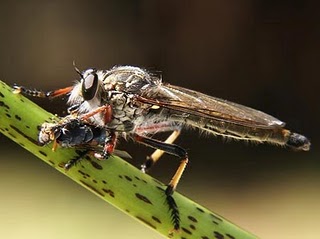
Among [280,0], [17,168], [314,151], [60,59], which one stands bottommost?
[17,168]

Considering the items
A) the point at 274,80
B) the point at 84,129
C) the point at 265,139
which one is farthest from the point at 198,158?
the point at 84,129

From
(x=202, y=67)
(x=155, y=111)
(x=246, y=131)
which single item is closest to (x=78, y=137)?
(x=155, y=111)

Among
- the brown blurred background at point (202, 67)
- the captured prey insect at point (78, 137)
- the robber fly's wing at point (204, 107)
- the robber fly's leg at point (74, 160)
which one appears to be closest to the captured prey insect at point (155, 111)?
the robber fly's wing at point (204, 107)

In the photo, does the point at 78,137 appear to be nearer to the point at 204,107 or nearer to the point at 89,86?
the point at 89,86

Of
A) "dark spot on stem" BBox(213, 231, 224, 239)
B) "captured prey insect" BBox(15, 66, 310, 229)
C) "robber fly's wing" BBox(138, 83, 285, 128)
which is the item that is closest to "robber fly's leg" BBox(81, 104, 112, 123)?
"captured prey insect" BBox(15, 66, 310, 229)

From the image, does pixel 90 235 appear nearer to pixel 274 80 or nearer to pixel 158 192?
pixel 274 80

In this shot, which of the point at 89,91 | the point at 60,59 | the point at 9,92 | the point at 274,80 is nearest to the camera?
the point at 9,92
